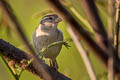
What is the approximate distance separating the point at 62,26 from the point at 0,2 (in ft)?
7.90

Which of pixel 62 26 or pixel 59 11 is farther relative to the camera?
pixel 62 26

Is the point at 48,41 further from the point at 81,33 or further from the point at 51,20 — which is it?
the point at 81,33

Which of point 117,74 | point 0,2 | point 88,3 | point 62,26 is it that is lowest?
point 62,26

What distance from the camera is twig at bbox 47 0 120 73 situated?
79 centimetres

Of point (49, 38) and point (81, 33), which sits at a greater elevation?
point (81, 33)

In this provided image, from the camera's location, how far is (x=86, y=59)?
995 millimetres

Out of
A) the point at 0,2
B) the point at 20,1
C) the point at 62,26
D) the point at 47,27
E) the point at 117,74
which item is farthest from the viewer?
the point at 20,1

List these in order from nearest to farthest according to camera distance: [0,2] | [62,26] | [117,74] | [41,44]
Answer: [0,2]
[117,74]
[41,44]
[62,26]

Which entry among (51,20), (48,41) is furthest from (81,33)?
(51,20)

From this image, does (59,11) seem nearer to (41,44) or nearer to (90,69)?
(90,69)

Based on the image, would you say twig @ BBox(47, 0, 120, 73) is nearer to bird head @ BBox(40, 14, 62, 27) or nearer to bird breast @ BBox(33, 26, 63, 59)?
bird breast @ BBox(33, 26, 63, 59)

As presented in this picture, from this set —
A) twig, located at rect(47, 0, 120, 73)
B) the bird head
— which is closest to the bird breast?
the bird head

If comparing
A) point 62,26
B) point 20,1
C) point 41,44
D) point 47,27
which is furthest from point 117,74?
point 20,1

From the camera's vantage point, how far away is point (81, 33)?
86 centimetres
